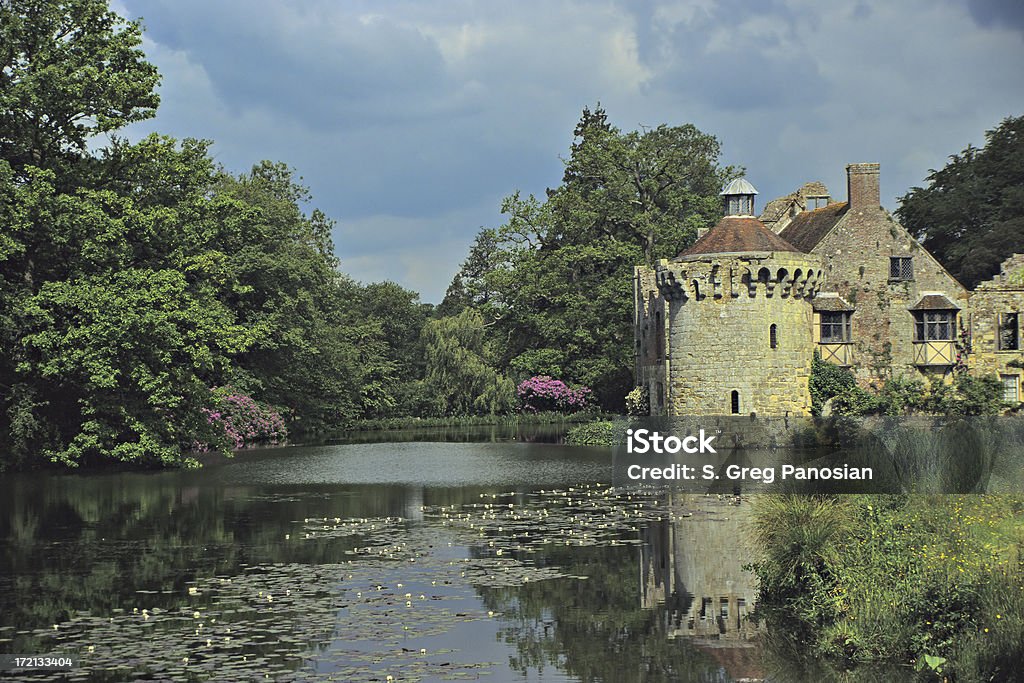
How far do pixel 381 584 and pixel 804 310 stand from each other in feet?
83.9

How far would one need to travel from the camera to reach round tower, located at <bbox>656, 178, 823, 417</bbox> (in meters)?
39.0

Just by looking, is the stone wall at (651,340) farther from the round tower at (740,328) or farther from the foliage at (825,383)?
the foliage at (825,383)

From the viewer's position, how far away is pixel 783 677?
13141mm

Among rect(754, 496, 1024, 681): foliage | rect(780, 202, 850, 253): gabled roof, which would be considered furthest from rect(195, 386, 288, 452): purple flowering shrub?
rect(754, 496, 1024, 681): foliage

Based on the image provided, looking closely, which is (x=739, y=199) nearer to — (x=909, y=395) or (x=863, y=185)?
(x=863, y=185)

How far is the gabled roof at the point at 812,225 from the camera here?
149 ft

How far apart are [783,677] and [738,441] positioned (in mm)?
26832

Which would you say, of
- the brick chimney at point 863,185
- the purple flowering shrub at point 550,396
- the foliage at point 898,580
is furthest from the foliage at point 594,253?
the foliage at point 898,580

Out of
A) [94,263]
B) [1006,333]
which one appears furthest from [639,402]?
[94,263]

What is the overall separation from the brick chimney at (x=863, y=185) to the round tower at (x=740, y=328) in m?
6.09

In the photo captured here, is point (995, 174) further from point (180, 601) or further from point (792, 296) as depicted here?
point (180, 601)

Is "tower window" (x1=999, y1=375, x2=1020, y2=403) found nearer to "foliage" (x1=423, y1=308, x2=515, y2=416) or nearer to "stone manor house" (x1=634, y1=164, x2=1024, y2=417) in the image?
"stone manor house" (x1=634, y1=164, x2=1024, y2=417)

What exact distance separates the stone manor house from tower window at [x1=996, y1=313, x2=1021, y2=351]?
0.04 m

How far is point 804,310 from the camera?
1582 inches
